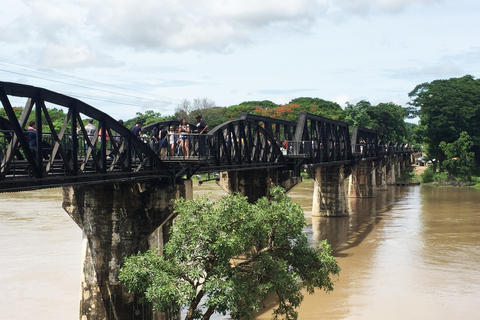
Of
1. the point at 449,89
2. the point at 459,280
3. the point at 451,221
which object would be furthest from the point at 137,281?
the point at 449,89

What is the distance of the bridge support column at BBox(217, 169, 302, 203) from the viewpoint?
119ft

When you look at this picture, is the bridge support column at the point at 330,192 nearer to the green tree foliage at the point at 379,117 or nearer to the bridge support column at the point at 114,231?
the bridge support column at the point at 114,231

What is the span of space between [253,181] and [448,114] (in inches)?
2421

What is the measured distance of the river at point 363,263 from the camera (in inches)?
1027

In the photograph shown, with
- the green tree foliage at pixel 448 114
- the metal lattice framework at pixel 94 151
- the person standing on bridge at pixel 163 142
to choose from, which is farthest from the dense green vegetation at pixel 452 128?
the person standing on bridge at pixel 163 142

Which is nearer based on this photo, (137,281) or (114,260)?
(137,281)

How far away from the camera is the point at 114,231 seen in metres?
22.3

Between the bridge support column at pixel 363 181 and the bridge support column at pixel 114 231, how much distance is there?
53.2 meters

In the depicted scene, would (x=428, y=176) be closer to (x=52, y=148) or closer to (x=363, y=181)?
(x=363, y=181)

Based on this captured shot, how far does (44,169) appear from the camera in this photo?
15883mm

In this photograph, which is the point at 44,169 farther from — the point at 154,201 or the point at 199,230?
the point at 154,201

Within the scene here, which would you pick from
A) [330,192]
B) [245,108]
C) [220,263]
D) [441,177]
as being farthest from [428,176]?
[220,263]

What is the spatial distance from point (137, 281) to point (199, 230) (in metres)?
2.36

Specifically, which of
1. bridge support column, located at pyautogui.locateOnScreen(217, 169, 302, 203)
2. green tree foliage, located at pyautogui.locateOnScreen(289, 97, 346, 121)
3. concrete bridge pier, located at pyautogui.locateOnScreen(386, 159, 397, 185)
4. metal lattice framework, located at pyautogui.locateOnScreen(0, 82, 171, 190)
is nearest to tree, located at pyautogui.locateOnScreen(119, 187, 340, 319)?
metal lattice framework, located at pyautogui.locateOnScreen(0, 82, 171, 190)
